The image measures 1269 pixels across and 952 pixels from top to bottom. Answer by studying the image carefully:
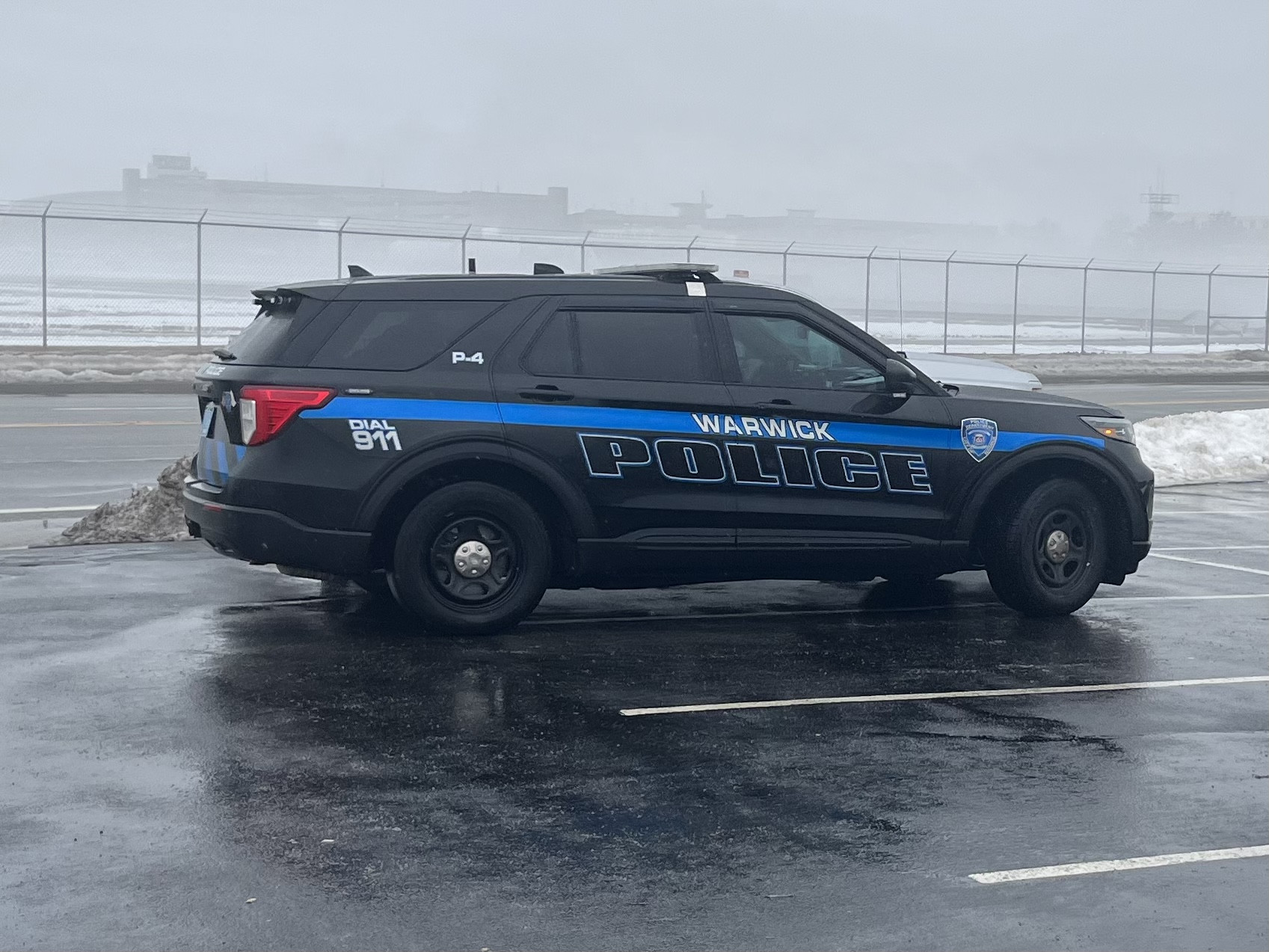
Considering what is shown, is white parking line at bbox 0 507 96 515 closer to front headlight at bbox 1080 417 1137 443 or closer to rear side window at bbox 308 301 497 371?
rear side window at bbox 308 301 497 371

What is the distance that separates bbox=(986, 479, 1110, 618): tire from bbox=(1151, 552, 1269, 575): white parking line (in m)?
2.27

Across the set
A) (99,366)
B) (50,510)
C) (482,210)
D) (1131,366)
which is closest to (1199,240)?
(482,210)

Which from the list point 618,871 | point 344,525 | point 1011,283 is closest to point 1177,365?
point 344,525

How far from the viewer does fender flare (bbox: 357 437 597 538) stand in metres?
8.03

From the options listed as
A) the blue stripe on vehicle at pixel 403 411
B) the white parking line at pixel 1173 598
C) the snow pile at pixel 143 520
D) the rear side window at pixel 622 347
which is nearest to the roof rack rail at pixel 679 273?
the rear side window at pixel 622 347

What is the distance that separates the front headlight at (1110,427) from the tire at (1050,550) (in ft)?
1.11

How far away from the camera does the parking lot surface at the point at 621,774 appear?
4.54m

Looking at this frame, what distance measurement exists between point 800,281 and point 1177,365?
60.3 meters

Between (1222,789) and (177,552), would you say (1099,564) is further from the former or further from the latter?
(177,552)

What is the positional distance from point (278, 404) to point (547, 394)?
4.49 ft

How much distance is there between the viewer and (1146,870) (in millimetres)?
4973

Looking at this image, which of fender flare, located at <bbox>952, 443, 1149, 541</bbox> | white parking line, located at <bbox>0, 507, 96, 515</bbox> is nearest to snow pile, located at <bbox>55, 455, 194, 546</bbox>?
white parking line, located at <bbox>0, 507, 96, 515</bbox>

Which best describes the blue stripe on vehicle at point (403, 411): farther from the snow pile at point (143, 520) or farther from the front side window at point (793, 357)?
the snow pile at point (143, 520)

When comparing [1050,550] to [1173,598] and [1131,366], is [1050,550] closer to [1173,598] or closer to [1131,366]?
[1173,598]
